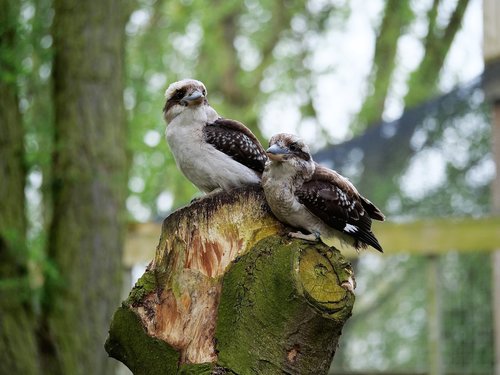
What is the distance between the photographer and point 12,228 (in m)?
6.19

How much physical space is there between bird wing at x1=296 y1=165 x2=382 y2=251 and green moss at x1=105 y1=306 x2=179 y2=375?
756mm

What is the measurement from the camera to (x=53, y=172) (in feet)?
22.2

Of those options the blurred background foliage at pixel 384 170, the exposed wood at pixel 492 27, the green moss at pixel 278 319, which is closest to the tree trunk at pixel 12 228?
the blurred background foliage at pixel 384 170

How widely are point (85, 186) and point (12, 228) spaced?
27.0 inches

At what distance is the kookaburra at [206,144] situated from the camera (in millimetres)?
3750

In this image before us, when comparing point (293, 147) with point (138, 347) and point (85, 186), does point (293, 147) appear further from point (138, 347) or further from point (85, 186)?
point (85, 186)

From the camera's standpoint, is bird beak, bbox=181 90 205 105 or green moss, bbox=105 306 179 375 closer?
green moss, bbox=105 306 179 375

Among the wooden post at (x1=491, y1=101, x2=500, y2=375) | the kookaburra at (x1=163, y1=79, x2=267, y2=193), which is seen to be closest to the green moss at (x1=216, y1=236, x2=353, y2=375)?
the kookaburra at (x1=163, y1=79, x2=267, y2=193)

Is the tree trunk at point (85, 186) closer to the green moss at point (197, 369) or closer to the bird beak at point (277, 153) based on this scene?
the bird beak at point (277, 153)

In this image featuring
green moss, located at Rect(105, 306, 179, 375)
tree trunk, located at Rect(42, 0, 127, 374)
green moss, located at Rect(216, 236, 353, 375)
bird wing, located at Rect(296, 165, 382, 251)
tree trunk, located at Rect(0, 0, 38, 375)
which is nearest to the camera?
green moss, located at Rect(216, 236, 353, 375)

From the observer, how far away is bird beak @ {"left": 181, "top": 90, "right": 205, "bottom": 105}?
13.0 feet

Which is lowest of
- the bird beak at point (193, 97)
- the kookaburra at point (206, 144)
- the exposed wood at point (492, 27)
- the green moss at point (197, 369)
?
the green moss at point (197, 369)

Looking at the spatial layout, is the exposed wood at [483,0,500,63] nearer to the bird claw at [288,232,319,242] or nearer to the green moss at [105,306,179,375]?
the bird claw at [288,232,319,242]

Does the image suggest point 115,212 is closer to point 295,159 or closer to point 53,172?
point 53,172
